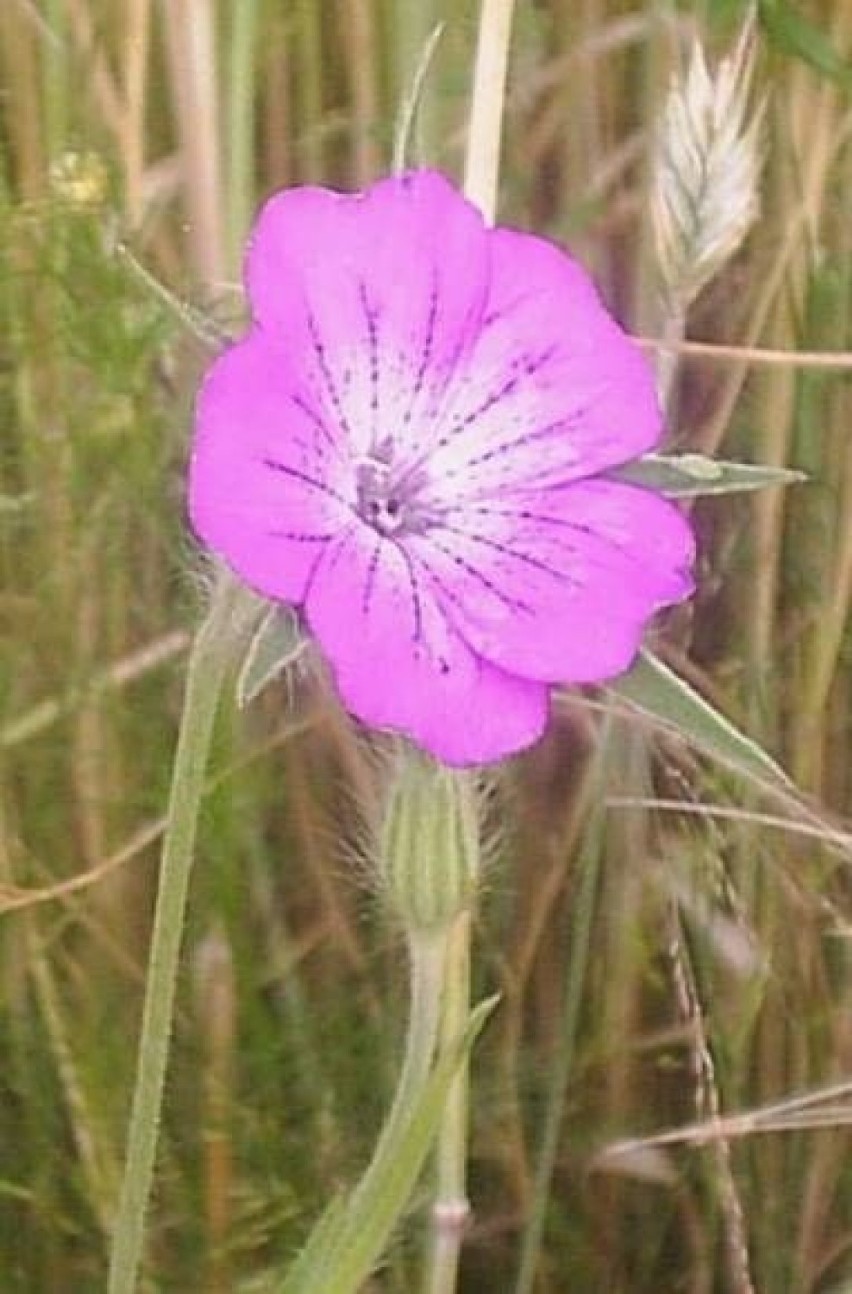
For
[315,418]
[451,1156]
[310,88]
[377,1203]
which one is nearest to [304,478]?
[315,418]

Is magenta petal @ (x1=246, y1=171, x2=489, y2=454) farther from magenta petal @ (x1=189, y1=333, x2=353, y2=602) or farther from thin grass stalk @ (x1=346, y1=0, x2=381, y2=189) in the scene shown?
thin grass stalk @ (x1=346, y1=0, x2=381, y2=189)

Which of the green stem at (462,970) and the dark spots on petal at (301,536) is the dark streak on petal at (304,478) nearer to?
the dark spots on petal at (301,536)

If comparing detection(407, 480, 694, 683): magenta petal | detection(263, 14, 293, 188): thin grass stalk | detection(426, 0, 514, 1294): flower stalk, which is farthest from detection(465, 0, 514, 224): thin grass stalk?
detection(263, 14, 293, 188): thin grass stalk

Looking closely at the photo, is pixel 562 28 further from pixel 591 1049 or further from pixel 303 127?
pixel 591 1049

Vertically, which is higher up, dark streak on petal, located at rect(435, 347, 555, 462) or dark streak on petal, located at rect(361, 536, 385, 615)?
dark streak on petal, located at rect(435, 347, 555, 462)

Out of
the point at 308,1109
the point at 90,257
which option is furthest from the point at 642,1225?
the point at 90,257

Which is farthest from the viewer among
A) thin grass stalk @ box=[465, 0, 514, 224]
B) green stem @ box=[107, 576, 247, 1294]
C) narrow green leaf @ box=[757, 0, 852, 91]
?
narrow green leaf @ box=[757, 0, 852, 91]

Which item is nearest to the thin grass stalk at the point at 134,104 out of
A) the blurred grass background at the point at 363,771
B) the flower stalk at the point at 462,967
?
the blurred grass background at the point at 363,771

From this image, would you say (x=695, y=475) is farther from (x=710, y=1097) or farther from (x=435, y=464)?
(x=710, y=1097)
